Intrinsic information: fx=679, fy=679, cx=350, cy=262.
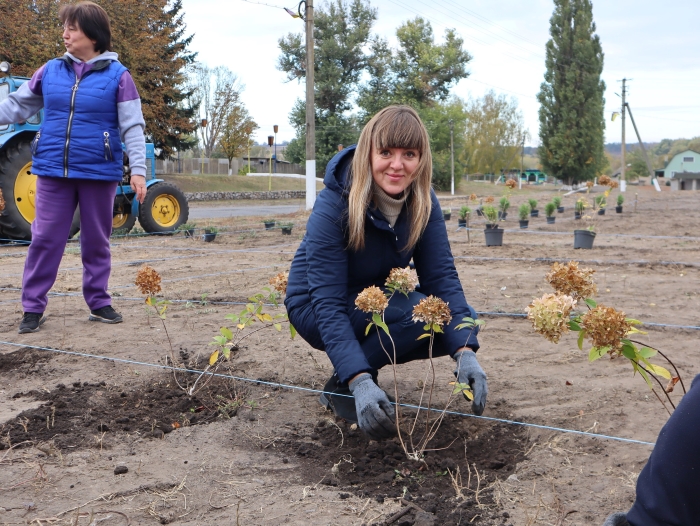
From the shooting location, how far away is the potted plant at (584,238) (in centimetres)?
877

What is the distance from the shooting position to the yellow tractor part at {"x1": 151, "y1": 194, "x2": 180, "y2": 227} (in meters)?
10.7

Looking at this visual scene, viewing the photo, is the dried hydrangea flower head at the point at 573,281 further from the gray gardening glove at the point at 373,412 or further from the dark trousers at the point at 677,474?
the dark trousers at the point at 677,474

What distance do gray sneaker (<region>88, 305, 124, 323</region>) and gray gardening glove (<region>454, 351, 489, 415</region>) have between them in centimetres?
266

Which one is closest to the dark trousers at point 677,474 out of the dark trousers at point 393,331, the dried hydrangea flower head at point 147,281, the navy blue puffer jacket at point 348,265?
the navy blue puffer jacket at point 348,265

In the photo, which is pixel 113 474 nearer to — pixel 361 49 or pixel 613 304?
pixel 613 304

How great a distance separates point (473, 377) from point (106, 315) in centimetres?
279

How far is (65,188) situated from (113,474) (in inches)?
91.4

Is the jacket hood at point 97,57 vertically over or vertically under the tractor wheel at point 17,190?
over

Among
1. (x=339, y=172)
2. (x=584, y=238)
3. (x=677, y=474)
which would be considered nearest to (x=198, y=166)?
(x=584, y=238)

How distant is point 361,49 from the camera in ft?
124

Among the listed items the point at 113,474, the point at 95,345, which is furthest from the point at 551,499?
the point at 95,345

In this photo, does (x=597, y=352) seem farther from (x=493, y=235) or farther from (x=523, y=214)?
(x=523, y=214)

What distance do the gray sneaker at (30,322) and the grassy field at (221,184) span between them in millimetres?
25302

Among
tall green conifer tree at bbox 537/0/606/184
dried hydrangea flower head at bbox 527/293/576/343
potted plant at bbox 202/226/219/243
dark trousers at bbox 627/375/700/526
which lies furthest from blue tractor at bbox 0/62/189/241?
tall green conifer tree at bbox 537/0/606/184
